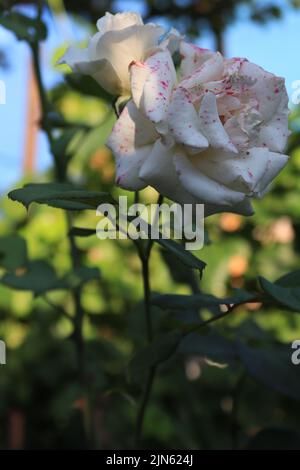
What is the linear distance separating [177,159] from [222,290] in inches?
57.6

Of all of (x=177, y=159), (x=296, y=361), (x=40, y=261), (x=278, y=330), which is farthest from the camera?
A: (x=278, y=330)

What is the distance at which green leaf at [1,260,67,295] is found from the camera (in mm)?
1049

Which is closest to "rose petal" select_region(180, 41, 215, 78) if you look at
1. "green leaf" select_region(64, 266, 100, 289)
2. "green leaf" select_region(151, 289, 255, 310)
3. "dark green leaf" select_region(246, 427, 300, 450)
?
"green leaf" select_region(151, 289, 255, 310)

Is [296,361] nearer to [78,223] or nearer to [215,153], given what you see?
[215,153]

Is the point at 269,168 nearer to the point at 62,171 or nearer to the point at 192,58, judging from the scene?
the point at 192,58

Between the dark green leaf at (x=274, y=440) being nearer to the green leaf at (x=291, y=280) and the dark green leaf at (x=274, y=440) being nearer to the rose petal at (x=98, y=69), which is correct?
the green leaf at (x=291, y=280)

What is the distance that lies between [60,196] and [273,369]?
0.46 m

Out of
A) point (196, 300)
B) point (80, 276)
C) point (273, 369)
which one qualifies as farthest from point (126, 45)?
point (273, 369)

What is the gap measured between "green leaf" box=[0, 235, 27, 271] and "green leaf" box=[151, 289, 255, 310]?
1.39ft

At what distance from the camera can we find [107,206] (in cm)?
74

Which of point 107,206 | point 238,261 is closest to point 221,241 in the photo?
point 238,261

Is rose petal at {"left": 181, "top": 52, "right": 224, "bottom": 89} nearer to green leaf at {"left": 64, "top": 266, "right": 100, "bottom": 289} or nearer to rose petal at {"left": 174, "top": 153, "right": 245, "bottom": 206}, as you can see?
rose petal at {"left": 174, "top": 153, "right": 245, "bottom": 206}

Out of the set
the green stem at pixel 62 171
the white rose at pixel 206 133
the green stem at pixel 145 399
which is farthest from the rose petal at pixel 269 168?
the green stem at pixel 62 171

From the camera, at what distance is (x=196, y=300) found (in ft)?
2.58
